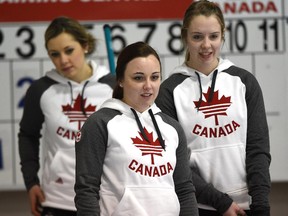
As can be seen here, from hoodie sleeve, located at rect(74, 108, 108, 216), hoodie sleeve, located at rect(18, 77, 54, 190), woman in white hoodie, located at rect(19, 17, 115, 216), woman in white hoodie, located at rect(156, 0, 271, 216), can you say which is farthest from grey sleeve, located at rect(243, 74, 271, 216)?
hoodie sleeve, located at rect(18, 77, 54, 190)

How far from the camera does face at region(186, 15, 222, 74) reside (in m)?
1.77

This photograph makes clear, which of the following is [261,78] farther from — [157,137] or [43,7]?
[157,137]

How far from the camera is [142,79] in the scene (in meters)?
1.61

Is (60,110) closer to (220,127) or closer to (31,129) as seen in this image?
(31,129)

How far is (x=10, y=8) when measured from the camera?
10.4ft

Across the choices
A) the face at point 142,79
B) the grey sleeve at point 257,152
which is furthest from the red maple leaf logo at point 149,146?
the grey sleeve at point 257,152

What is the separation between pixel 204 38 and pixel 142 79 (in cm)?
28

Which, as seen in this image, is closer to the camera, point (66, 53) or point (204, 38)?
point (204, 38)

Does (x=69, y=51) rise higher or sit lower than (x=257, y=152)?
higher

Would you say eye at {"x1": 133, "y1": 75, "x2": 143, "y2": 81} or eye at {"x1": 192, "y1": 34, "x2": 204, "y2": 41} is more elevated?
eye at {"x1": 192, "y1": 34, "x2": 204, "y2": 41}

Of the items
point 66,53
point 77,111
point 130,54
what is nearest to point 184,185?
point 130,54

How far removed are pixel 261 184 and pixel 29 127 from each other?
94 centimetres

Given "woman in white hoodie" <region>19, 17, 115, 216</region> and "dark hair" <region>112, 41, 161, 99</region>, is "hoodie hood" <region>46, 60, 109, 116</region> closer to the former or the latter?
"woman in white hoodie" <region>19, 17, 115, 216</region>

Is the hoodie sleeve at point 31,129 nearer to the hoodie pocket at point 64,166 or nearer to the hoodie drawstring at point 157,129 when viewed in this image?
the hoodie pocket at point 64,166
